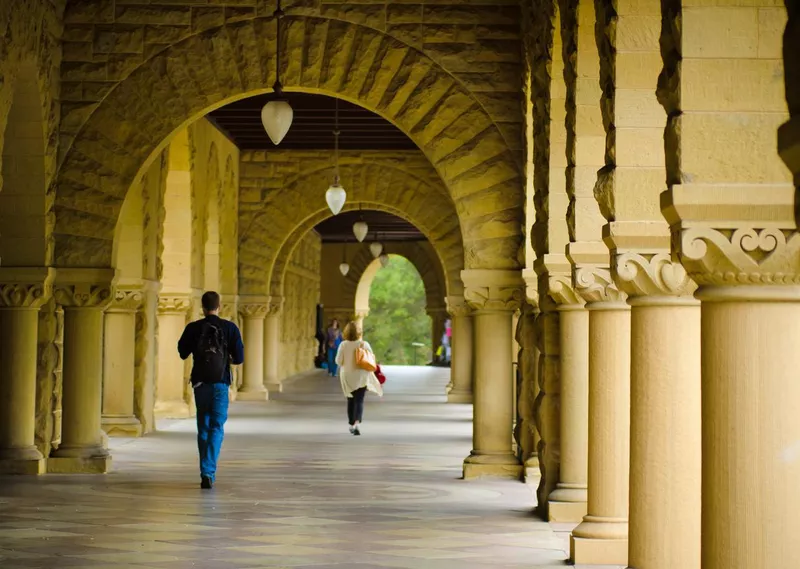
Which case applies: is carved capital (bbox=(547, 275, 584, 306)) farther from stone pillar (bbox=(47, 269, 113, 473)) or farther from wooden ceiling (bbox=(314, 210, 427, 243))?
wooden ceiling (bbox=(314, 210, 427, 243))

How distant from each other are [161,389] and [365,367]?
3.85 m

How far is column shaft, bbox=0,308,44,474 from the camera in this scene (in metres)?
10.0

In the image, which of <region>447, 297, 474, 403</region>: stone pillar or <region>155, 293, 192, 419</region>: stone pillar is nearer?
<region>155, 293, 192, 419</region>: stone pillar

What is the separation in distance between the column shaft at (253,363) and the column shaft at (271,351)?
63.2 inches

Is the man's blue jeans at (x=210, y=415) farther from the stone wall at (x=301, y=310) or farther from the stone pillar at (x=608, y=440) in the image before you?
the stone wall at (x=301, y=310)

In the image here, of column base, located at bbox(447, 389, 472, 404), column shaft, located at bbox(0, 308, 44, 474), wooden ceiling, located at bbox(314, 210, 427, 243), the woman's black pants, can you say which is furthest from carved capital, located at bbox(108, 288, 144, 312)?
wooden ceiling, located at bbox(314, 210, 427, 243)

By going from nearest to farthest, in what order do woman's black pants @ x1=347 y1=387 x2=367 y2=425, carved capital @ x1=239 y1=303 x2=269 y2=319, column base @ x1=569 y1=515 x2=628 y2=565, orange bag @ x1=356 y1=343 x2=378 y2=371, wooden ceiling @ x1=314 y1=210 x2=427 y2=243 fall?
1. column base @ x1=569 y1=515 x2=628 y2=565
2. orange bag @ x1=356 y1=343 x2=378 y2=371
3. woman's black pants @ x1=347 y1=387 x2=367 y2=425
4. carved capital @ x1=239 y1=303 x2=269 y2=319
5. wooden ceiling @ x1=314 y1=210 x2=427 y2=243

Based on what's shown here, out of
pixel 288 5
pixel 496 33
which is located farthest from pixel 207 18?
pixel 496 33

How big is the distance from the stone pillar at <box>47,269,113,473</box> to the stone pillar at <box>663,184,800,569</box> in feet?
24.1

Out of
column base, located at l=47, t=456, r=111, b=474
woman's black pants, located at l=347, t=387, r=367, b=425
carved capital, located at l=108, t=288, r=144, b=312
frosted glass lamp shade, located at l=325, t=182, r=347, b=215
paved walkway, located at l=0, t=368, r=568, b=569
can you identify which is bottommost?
paved walkway, located at l=0, t=368, r=568, b=569

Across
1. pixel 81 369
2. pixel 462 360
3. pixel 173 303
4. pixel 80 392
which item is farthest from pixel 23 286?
pixel 462 360

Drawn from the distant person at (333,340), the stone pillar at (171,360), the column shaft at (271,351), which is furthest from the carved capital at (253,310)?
the distant person at (333,340)

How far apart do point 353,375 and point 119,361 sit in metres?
2.60

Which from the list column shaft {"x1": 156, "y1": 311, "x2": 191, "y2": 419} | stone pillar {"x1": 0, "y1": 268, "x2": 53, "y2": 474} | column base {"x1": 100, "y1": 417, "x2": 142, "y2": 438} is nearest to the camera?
stone pillar {"x1": 0, "y1": 268, "x2": 53, "y2": 474}
